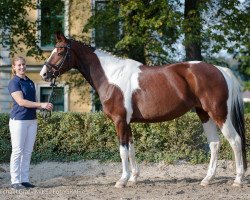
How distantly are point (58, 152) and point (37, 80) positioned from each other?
43.0 feet

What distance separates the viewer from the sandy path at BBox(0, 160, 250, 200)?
726 cm

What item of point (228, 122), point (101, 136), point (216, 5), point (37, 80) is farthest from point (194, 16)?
point (37, 80)

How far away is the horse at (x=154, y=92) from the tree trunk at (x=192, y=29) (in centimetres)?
624

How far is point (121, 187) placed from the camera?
7.86 m

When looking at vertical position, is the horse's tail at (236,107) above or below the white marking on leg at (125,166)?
above

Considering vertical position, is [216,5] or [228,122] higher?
[216,5]

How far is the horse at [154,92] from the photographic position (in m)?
7.87

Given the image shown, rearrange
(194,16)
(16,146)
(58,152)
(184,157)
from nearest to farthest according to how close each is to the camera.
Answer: (16,146) → (184,157) → (58,152) → (194,16)

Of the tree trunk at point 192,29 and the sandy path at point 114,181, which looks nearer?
the sandy path at point 114,181

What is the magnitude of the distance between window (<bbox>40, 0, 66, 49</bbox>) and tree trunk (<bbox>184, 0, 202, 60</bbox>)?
4500 mm

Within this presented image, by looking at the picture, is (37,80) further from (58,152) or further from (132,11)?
(58,152)

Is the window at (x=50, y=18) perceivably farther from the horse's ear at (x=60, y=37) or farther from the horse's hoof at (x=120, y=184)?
the horse's hoof at (x=120, y=184)

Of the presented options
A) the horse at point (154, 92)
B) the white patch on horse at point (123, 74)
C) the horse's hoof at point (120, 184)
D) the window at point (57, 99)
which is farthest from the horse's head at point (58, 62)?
the window at point (57, 99)

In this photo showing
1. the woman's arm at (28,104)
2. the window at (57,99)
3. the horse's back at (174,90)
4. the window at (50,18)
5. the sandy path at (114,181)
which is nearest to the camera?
the sandy path at (114,181)
